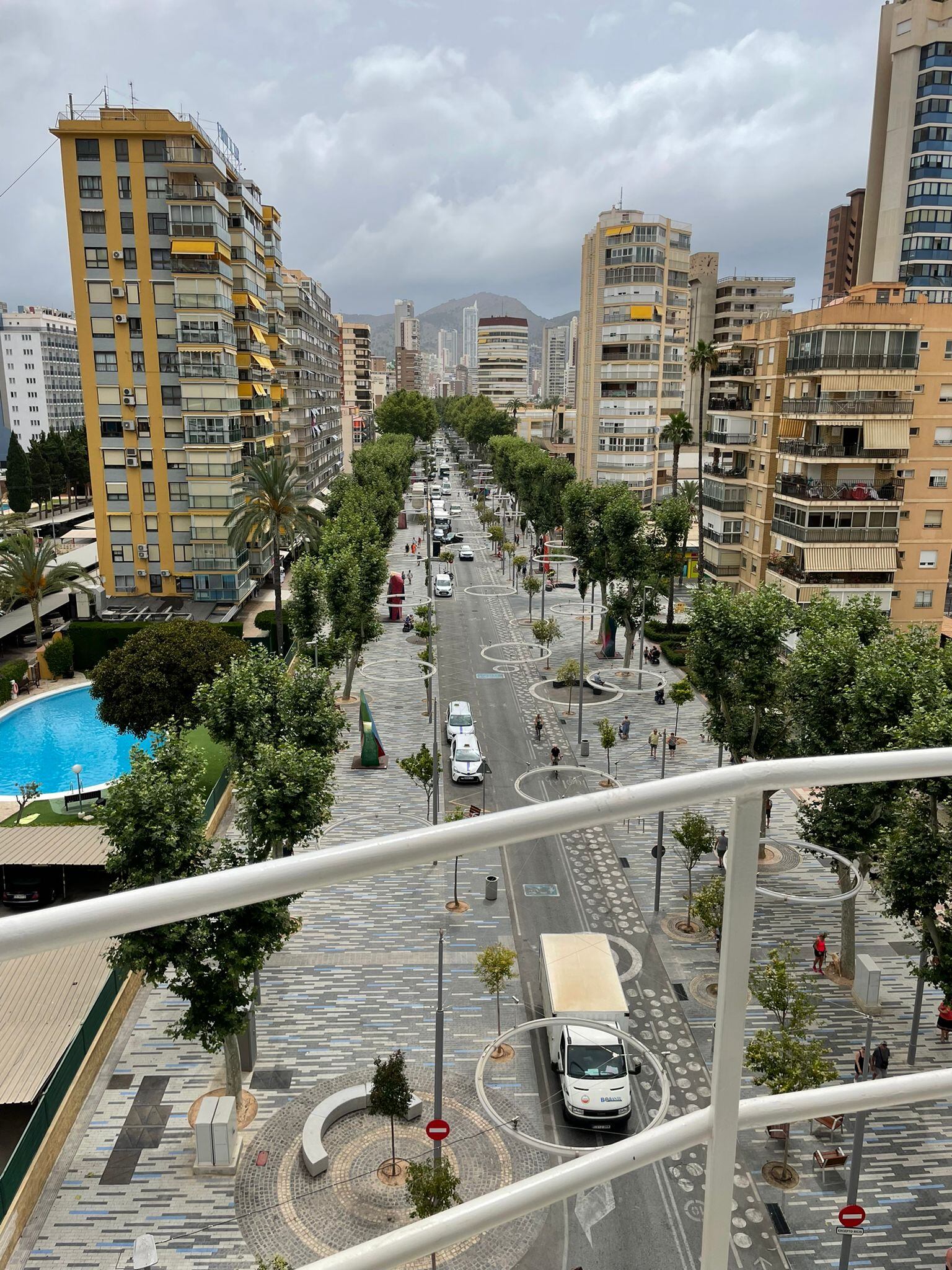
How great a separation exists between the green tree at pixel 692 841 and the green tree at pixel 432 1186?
31.3 ft

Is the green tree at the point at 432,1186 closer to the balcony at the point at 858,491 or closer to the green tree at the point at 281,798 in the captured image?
the green tree at the point at 281,798

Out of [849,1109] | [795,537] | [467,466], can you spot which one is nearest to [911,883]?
[849,1109]

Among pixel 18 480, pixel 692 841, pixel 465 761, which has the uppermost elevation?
pixel 18 480

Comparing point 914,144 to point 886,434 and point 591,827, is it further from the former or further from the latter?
point 591,827

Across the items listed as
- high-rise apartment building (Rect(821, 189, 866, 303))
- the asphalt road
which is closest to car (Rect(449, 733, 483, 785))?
the asphalt road

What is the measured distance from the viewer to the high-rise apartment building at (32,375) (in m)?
149

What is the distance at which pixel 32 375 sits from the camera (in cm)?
14938

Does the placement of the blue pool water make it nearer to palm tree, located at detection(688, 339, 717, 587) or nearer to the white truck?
the white truck

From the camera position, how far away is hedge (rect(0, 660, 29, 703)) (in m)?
37.7

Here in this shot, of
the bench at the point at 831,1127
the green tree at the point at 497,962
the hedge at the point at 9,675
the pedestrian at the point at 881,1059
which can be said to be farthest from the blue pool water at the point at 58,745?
the bench at the point at 831,1127

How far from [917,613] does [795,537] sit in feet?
21.3

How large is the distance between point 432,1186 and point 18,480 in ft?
262

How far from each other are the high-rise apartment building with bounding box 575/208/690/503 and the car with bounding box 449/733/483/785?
4354 cm

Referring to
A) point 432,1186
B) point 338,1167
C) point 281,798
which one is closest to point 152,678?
point 281,798
